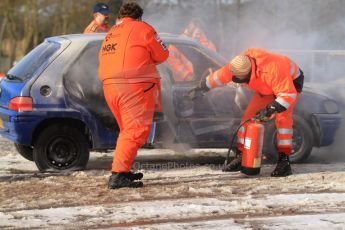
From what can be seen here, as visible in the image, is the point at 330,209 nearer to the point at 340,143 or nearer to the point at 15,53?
the point at 340,143

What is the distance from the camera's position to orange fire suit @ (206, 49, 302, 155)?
699cm

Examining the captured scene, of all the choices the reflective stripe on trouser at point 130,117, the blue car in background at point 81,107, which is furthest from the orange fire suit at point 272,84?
the reflective stripe on trouser at point 130,117

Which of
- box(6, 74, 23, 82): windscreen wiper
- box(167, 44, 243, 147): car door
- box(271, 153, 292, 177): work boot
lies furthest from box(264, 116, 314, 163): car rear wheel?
box(6, 74, 23, 82): windscreen wiper

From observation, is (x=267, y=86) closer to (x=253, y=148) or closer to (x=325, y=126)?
(x=253, y=148)

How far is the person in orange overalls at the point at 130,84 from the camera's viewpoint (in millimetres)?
6508

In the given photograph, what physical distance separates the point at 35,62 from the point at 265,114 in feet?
8.87

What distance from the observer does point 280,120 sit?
7.42 metres

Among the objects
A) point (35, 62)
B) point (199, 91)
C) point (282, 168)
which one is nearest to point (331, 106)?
point (282, 168)

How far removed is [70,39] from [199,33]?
3.59 metres

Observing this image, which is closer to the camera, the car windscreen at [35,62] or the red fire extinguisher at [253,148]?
the red fire extinguisher at [253,148]

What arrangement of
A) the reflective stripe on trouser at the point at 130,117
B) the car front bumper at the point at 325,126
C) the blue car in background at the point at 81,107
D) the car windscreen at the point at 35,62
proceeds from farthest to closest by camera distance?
the car front bumper at the point at 325,126
the car windscreen at the point at 35,62
the blue car in background at the point at 81,107
the reflective stripe on trouser at the point at 130,117

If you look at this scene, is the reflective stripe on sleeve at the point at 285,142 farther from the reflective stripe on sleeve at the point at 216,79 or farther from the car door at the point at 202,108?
the reflective stripe on sleeve at the point at 216,79

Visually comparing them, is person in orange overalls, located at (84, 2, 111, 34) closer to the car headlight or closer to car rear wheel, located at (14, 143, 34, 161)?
car rear wheel, located at (14, 143, 34, 161)

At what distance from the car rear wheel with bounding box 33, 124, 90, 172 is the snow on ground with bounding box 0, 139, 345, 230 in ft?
0.52
